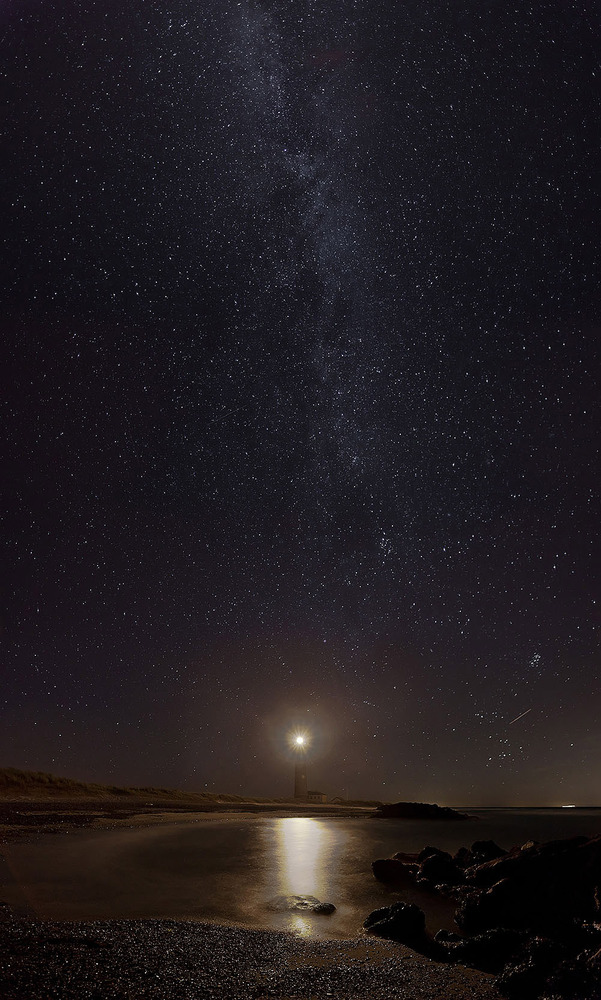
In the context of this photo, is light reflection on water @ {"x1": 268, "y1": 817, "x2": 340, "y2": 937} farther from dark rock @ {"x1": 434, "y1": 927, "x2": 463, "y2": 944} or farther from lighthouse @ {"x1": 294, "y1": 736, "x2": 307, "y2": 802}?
lighthouse @ {"x1": 294, "y1": 736, "x2": 307, "y2": 802}

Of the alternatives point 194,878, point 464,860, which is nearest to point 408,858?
point 464,860

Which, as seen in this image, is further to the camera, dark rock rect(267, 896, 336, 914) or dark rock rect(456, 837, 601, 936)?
dark rock rect(267, 896, 336, 914)

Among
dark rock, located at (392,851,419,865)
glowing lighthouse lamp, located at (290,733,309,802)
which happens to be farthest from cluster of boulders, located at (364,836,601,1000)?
glowing lighthouse lamp, located at (290,733,309,802)

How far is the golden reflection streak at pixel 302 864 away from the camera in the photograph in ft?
32.9

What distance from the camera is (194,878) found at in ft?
35.6

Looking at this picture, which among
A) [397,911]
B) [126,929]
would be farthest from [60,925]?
[397,911]

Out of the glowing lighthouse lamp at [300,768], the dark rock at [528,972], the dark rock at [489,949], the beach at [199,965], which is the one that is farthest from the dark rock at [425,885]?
the glowing lighthouse lamp at [300,768]

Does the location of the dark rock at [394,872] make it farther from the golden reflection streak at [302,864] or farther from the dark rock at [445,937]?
the dark rock at [445,937]

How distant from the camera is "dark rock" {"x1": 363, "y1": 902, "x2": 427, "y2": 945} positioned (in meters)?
7.15

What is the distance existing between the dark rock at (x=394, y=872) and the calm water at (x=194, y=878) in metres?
0.22

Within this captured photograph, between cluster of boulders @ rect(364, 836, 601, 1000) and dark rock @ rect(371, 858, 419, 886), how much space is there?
0.32m

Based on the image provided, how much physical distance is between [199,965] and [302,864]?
30.8 ft

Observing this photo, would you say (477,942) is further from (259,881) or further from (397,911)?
(259,881)

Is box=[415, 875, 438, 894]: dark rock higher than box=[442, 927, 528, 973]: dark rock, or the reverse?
box=[442, 927, 528, 973]: dark rock
